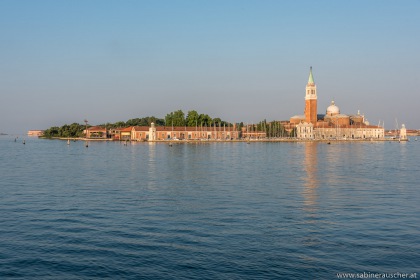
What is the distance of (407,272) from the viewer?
10.4 metres

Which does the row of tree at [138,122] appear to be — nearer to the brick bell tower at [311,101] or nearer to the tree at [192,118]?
the tree at [192,118]

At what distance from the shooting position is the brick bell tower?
435 feet

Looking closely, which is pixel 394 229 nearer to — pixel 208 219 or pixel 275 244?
pixel 275 244

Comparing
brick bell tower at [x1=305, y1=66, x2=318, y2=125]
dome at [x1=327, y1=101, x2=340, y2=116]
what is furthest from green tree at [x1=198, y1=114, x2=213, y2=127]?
dome at [x1=327, y1=101, x2=340, y2=116]

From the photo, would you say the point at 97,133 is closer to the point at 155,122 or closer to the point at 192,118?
the point at 155,122

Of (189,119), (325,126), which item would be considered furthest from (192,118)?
(325,126)

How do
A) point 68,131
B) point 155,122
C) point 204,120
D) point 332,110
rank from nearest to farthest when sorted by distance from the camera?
1. point 204,120
2. point 332,110
3. point 68,131
4. point 155,122

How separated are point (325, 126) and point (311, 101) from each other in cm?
807

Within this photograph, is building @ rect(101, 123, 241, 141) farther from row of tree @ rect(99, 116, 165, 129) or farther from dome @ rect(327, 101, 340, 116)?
dome @ rect(327, 101, 340, 116)

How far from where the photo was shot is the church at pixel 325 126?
432 ft

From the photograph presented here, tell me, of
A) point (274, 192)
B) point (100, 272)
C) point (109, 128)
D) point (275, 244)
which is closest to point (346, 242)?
point (275, 244)

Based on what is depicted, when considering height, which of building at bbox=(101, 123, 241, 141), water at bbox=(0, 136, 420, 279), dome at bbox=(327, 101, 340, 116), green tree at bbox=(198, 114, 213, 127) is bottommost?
water at bbox=(0, 136, 420, 279)

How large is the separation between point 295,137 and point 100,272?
12314 centimetres

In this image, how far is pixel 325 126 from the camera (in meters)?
133
